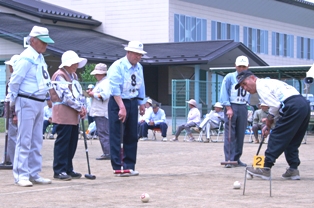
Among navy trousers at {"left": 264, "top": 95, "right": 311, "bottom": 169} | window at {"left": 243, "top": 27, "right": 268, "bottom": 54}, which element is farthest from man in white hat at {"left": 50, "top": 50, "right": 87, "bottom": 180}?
window at {"left": 243, "top": 27, "right": 268, "bottom": 54}

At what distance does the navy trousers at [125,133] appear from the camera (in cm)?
1070

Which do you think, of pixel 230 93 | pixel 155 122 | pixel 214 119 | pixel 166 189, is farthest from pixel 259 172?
pixel 155 122

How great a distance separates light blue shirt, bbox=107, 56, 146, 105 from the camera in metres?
10.6

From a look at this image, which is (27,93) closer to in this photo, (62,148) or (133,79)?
(62,148)

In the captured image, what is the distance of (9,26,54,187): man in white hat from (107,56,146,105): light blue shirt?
4.54 ft

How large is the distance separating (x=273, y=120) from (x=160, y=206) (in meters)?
3.11

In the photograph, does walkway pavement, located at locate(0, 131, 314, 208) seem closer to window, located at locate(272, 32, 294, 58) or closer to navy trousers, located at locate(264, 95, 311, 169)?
navy trousers, located at locate(264, 95, 311, 169)

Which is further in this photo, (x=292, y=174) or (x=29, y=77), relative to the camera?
(x=292, y=174)

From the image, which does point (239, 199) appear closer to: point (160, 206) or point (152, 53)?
point (160, 206)

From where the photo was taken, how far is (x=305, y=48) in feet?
176

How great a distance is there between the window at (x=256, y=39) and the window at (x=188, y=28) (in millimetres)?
4751

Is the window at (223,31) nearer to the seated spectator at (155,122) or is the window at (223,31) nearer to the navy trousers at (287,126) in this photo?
the seated spectator at (155,122)

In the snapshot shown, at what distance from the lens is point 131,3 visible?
133 ft

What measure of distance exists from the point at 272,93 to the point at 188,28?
3180 centimetres
